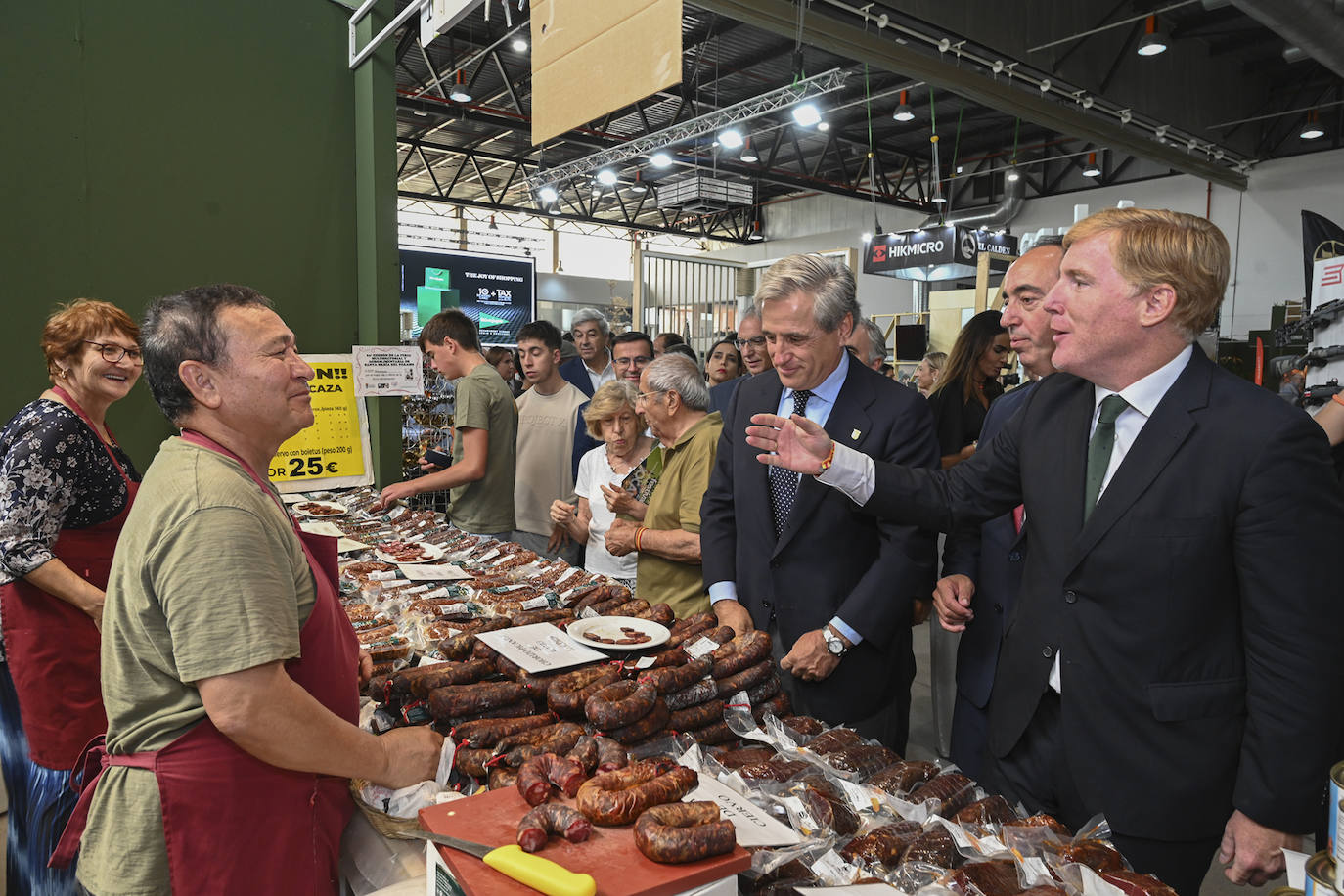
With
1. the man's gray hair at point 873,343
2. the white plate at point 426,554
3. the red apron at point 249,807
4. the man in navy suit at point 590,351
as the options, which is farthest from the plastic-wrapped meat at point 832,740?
the man in navy suit at point 590,351

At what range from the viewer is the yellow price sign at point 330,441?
411cm

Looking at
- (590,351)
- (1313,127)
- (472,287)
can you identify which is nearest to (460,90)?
(472,287)

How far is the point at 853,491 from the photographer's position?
6.84ft

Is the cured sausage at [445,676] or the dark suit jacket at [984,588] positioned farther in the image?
the dark suit jacket at [984,588]

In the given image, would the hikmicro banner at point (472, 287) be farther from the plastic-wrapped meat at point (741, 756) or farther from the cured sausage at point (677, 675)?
the plastic-wrapped meat at point (741, 756)

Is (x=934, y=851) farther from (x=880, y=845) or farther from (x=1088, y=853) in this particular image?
(x=1088, y=853)

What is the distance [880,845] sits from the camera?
127 cm

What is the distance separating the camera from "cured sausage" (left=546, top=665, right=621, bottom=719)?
5.26ft

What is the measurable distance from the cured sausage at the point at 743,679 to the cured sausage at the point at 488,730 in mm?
423

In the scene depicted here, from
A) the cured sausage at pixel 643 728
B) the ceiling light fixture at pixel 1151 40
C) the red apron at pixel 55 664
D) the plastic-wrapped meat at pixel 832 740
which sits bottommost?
the red apron at pixel 55 664

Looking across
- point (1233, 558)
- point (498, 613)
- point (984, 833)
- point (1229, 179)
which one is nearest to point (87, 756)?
point (498, 613)

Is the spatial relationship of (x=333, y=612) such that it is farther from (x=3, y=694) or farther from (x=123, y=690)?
(x=3, y=694)

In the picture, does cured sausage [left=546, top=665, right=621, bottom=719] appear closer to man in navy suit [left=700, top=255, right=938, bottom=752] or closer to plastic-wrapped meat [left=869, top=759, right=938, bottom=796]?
plastic-wrapped meat [left=869, top=759, right=938, bottom=796]

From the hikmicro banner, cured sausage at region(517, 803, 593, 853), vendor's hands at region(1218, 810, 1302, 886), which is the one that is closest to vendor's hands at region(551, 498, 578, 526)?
cured sausage at region(517, 803, 593, 853)
